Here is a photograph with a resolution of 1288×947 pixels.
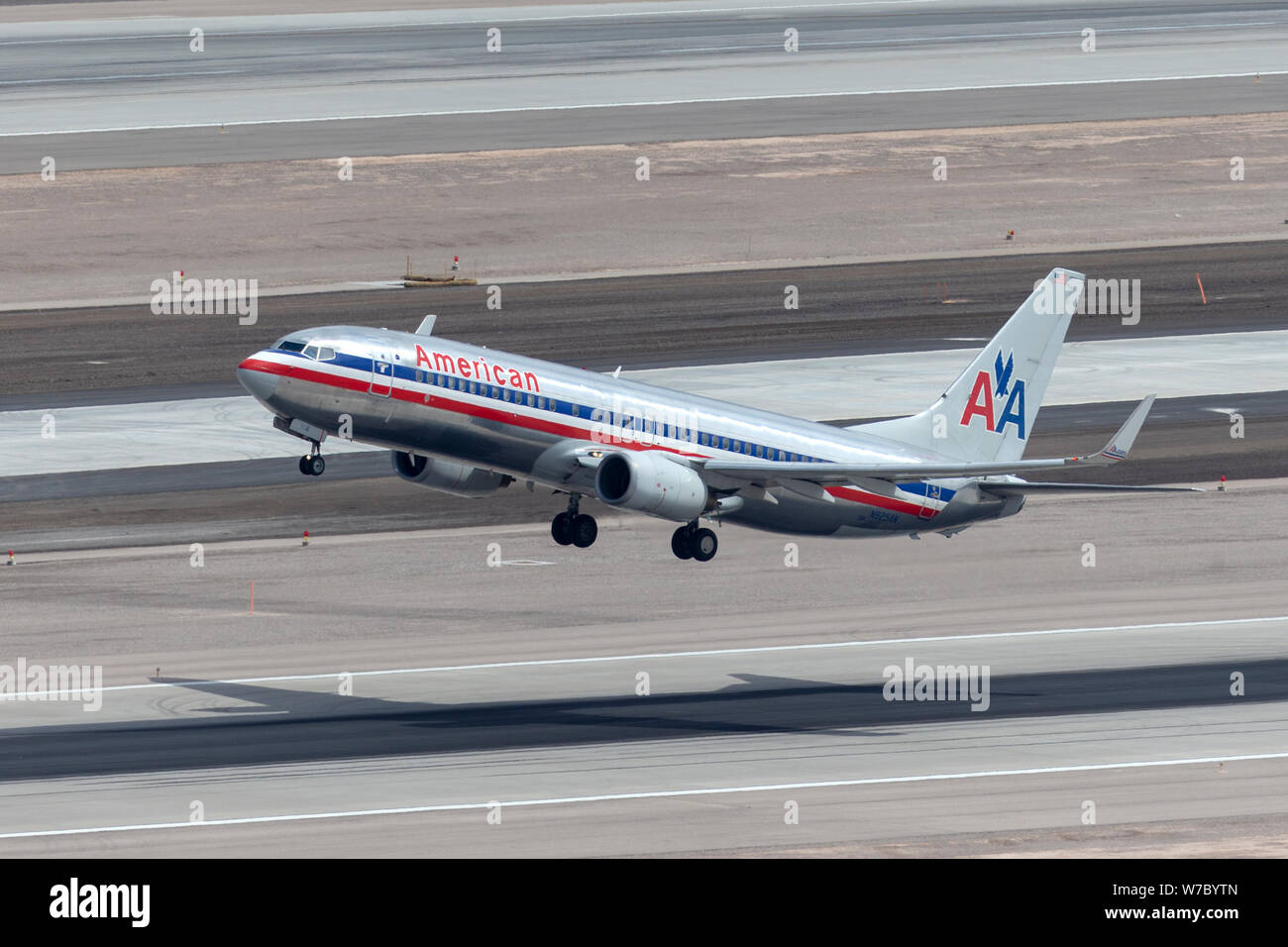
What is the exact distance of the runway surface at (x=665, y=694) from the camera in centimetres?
4834

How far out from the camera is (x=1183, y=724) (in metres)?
57.1

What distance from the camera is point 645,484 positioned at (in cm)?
5872

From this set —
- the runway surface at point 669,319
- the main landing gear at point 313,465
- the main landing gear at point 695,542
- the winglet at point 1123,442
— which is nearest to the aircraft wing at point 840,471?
the main landing gear at point 695,542

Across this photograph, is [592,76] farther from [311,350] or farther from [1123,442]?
[1123,442]

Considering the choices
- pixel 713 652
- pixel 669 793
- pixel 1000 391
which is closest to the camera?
pixel 669 793

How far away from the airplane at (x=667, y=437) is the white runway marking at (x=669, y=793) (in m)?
8.00

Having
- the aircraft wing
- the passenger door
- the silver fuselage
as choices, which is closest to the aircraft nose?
the silver fuselage

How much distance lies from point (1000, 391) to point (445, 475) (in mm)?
18610

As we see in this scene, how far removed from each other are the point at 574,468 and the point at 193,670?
1314cm

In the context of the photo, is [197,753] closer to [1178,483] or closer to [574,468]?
[574,468]

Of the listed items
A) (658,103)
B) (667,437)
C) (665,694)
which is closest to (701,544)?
(667,437)

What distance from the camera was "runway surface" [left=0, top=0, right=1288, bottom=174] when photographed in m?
134

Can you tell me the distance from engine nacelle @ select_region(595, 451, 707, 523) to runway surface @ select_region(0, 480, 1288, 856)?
5.50m

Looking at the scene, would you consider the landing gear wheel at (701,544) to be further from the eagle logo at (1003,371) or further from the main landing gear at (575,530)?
the eagle logo at (1003,371)
